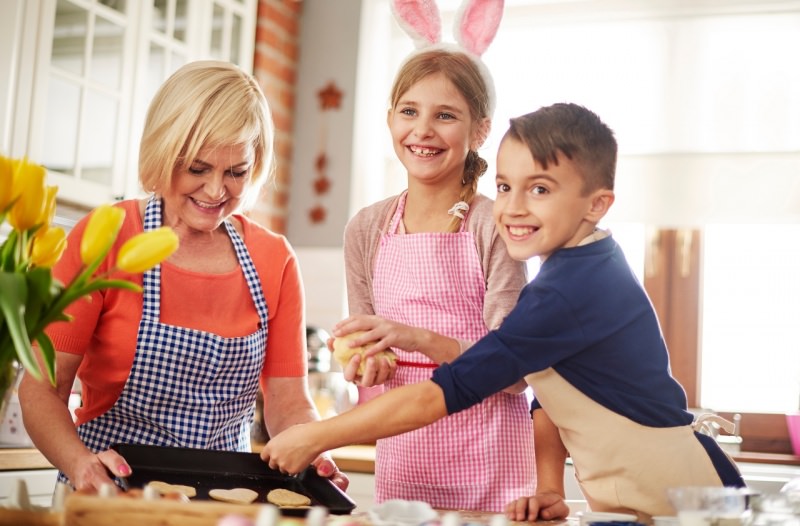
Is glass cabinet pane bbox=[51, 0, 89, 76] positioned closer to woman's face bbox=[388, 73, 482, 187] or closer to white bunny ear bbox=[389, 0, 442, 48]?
white bunny ear bbox=[389, 0, 442, 48]

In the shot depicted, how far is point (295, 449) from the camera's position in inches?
46.7

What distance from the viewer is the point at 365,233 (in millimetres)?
1656

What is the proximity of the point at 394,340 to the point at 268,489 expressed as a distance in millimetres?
268

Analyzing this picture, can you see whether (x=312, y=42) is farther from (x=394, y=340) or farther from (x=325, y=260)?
(x=394, y=340)

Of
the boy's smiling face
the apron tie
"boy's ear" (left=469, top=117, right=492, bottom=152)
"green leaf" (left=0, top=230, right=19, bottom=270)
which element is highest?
"boy's ear" (left=469, top=117, right=492, bottom=152)

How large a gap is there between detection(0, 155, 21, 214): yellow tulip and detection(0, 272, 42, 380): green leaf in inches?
2.6

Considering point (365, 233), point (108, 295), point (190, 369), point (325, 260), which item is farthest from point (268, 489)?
point (325, 260)

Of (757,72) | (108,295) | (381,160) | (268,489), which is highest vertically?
(757,72)

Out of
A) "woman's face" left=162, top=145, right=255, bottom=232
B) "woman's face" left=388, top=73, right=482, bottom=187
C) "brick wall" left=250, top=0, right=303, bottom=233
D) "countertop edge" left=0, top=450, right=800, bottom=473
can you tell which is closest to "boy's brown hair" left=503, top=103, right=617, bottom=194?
"woman's face" left=388, top=73, right=482, bottom=187

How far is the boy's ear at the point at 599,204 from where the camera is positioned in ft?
4.27

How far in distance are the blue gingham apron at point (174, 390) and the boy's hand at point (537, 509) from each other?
0.50m

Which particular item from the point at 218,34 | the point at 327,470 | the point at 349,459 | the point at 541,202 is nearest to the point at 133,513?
the point at 327,470

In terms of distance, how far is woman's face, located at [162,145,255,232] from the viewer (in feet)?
4.73

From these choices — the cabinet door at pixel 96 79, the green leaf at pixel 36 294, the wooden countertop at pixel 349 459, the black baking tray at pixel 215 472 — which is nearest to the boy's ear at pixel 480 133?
the black baking tray at pixel 215 472
